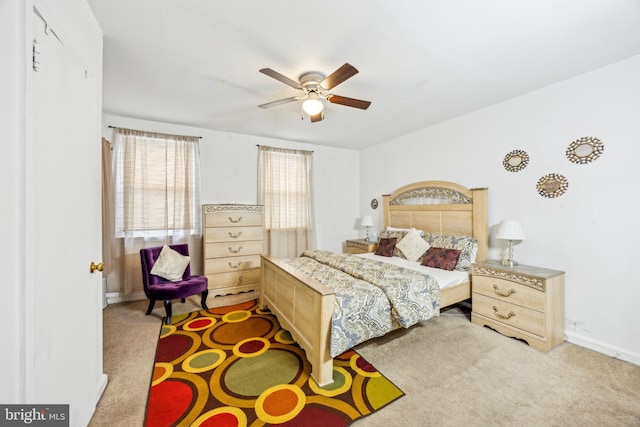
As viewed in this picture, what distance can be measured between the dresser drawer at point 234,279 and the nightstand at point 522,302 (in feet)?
9.81

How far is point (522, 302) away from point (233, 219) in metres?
3.69

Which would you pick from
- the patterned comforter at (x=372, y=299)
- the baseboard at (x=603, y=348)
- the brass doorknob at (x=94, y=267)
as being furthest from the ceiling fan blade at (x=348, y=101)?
the baseboard at (x=603, y=348)

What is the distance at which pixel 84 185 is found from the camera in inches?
60.4

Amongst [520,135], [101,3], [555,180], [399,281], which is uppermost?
[101,3]

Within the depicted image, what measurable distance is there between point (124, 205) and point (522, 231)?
5081mm

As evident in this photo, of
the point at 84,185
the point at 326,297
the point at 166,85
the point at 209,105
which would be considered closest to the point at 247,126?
the point at 209,105

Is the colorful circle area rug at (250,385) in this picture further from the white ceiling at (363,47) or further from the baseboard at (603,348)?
the white ceiling at (363,47)

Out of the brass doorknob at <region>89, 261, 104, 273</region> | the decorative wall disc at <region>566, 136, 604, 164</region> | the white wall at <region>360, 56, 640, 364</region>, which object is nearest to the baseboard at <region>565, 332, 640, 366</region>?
the white wall at <region>360, 56, 640, 364</region>

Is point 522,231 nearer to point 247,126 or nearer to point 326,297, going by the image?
point 326,297

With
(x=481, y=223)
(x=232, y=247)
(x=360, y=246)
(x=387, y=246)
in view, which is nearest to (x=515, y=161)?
(x=481, y=223)

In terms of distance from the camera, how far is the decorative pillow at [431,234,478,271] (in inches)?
122

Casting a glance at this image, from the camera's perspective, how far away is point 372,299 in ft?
7.09

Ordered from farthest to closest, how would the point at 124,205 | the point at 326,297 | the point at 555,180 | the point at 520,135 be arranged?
1. the point at 124,205
2. the point at 520,135
3. the point at 555,180
4. the point at 326,297

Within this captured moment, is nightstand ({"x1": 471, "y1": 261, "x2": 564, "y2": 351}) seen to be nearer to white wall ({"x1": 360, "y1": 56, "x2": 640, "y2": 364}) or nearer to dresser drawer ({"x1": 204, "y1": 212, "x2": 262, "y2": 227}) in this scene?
white wall ({"x1": 360, "y1": 56, "x2": 640, "y2": 364})
